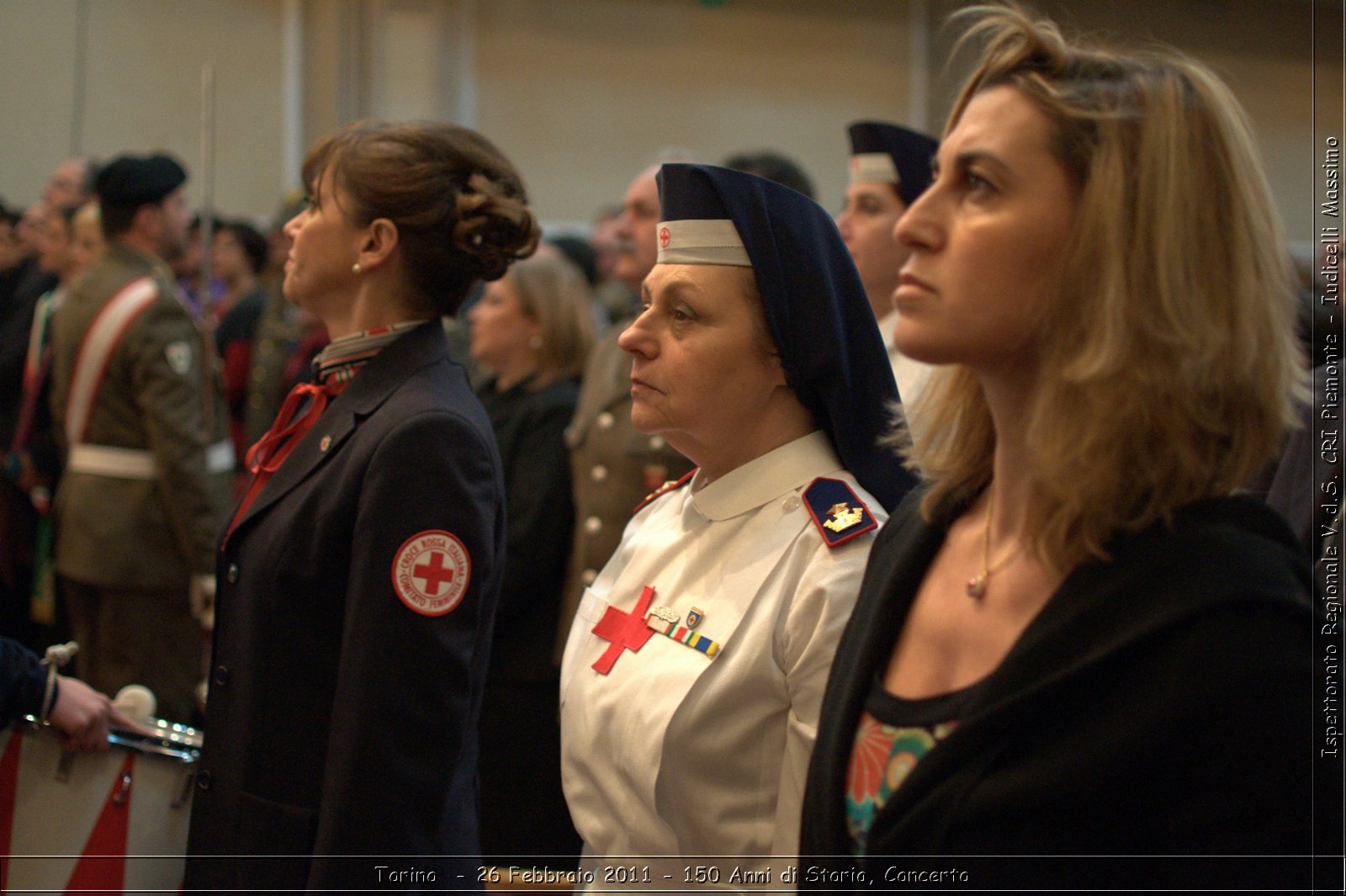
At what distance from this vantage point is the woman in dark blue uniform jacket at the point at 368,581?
182 centimetres

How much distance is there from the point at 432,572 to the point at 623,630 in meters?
0.32

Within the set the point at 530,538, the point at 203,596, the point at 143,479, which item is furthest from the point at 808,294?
the point at 143,479

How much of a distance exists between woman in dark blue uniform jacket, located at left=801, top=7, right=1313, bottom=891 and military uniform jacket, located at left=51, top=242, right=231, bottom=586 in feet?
11.0

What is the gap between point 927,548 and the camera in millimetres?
1386

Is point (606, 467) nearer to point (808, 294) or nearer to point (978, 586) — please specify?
point (808, 294)

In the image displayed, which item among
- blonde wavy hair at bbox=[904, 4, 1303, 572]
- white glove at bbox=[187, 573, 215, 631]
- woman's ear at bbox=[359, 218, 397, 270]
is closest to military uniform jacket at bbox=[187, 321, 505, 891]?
woman's ear at bbox=[359, 218, 397, 270]

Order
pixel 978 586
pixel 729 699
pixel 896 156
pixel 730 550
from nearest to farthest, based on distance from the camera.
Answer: pixel 978 586 → pixel 729 699 → pixel 730 550 → pixel 896 156

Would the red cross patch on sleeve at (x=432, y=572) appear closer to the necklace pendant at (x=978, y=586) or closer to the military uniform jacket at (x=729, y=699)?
the military uniform jacket at (x=729, y=699)

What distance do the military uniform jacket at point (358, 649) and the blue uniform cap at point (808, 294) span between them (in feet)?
Answer: 1.73

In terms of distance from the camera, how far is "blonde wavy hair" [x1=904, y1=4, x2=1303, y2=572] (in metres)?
1.12

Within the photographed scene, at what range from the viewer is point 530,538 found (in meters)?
3.50

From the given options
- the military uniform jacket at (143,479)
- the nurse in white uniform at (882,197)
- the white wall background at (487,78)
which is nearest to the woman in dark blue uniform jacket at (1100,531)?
the nurse in white uniform at (882,197)

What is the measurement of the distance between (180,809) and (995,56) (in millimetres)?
1826

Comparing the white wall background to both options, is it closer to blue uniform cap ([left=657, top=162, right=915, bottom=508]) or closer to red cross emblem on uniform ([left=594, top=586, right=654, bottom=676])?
blue uniform cap ([left=657, top=162, right=915, bottom=508])
